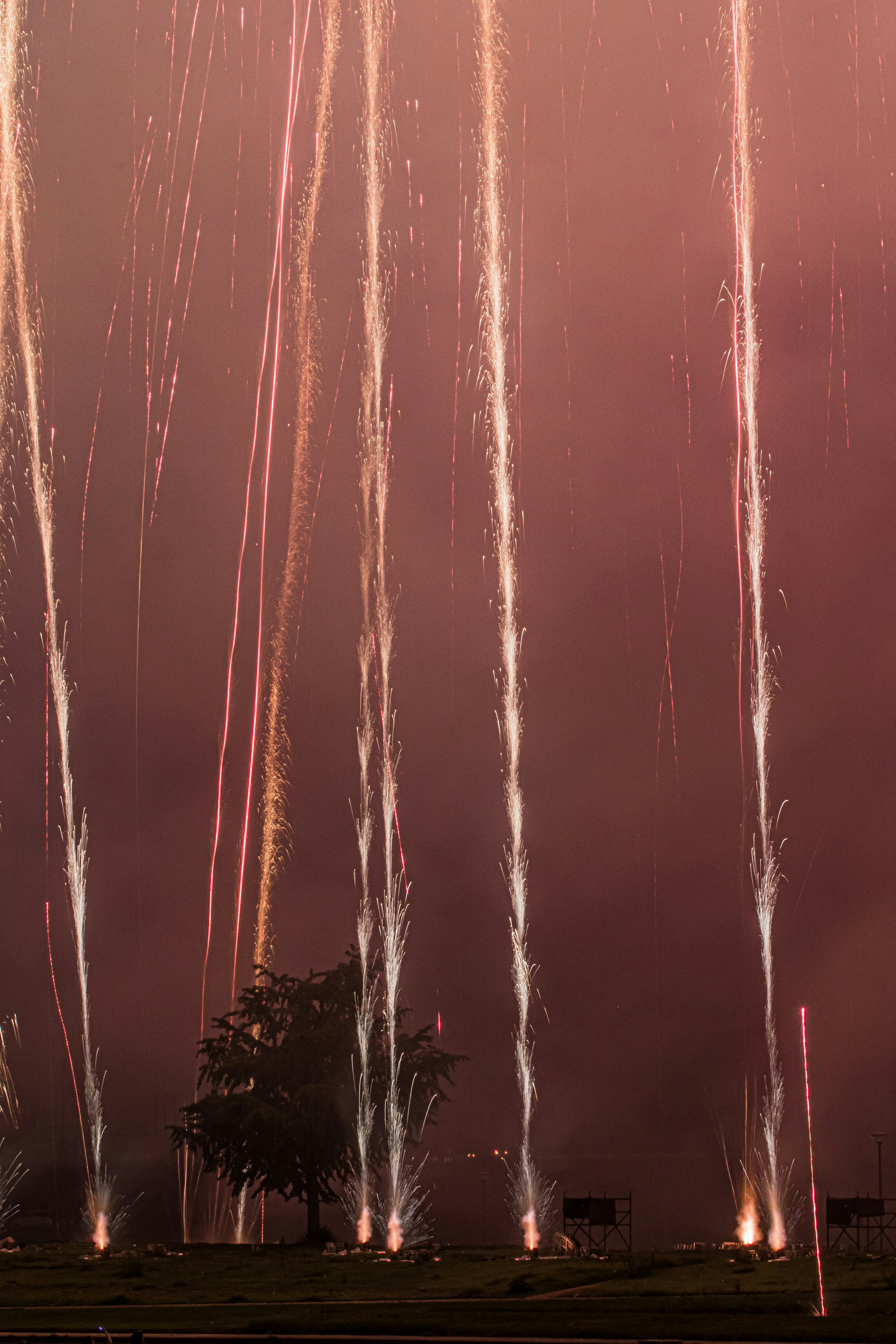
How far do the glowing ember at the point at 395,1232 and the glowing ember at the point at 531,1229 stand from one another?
388 cm

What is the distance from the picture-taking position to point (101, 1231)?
47719 millimetres

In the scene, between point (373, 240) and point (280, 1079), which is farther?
point (280, 1079)

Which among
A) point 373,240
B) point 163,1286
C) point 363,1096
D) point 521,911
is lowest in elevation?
point 163,1286

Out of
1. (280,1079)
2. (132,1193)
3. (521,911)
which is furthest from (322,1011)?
(132,1193)

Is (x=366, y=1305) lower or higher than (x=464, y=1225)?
higher

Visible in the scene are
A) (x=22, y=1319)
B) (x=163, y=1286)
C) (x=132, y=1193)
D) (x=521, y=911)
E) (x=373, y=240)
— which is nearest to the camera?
(x=22, y=1319)

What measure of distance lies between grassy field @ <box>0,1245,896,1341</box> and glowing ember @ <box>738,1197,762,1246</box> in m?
3.07

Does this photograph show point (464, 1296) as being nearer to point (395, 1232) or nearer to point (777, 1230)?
point (777, 1230)

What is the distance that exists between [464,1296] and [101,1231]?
22646 millimetres

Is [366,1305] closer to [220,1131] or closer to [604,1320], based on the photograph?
[604,1320]

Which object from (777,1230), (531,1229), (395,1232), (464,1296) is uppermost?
(777,1230)

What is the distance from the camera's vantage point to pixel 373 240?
37.8 meters

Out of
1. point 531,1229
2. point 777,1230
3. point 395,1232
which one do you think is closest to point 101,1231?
point 395,1232

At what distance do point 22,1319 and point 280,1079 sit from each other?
25.8m
